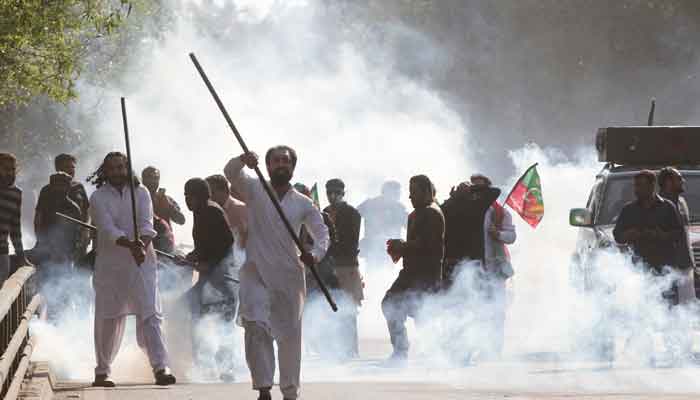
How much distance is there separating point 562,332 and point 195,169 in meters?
49.2

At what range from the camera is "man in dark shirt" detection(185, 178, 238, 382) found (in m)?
14.8

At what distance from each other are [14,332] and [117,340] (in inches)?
64.1

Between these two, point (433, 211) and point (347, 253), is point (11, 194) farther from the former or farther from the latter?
point (347, 253)

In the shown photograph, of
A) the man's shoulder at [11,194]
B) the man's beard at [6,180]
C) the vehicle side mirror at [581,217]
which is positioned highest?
the vehicle side mirror at [581,217]

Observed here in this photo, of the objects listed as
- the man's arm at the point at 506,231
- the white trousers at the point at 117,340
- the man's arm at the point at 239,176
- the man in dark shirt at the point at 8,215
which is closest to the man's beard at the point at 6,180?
the man in dark shirt at the point at 8,215

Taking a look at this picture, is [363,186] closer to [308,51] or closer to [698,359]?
[308,51]

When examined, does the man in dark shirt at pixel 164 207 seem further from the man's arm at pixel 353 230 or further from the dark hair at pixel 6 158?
the dark hair at pixel 6 158

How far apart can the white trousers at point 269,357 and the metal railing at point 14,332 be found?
1.29 m

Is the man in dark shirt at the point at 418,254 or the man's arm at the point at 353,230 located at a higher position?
the man's arm at the point at 353,230

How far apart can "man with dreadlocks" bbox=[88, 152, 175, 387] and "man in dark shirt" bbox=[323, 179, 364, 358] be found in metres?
4.86

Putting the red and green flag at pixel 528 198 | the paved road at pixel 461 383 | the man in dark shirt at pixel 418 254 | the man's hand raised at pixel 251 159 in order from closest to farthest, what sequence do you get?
the man's hand raised at pixel 251 159
the paved road at pixel 461 383
the man in dark shirt at pixel 418 254
the red and green flag at pixel 528 198

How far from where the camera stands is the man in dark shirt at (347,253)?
59.5ft

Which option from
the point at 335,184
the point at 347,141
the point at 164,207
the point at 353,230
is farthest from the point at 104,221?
the point at 347,141

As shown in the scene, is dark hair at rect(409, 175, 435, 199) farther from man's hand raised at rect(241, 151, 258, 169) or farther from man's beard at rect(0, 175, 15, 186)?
man's hand raised at rect(241, 151, 258, 169)
